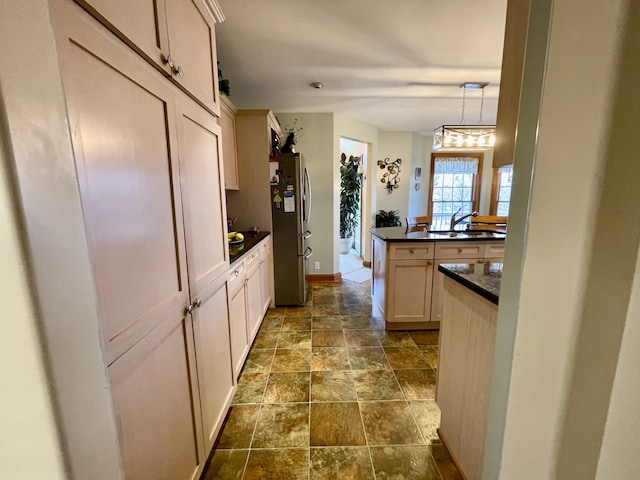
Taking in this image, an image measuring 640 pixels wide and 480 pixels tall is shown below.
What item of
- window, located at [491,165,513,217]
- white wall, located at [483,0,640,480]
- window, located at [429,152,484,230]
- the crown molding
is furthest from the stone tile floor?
window, located at [491,165,513,217]

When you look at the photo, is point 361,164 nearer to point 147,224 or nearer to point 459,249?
point 459,249

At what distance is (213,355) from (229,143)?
196 cm

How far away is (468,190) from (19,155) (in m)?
6.30

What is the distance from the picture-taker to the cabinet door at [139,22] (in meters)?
0.66

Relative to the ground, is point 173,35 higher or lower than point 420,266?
higher

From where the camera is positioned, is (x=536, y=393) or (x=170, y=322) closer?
(x=536, y=393)

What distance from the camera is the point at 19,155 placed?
34cm

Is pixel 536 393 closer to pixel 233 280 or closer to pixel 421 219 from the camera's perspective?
pixel 233 280

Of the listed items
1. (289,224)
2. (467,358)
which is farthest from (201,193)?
(289,224)

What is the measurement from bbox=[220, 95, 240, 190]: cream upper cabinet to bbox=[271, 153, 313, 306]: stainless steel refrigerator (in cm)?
41

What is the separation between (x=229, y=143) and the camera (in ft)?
8.28

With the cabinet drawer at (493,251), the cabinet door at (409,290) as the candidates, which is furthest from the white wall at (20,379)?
the cabinet drawer at (493,251)

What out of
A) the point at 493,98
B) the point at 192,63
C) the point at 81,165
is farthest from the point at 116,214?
the point at 493,98

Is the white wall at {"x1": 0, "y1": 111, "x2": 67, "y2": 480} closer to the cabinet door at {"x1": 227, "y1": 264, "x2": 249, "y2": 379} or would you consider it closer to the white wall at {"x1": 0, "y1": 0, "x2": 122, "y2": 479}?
the white wall at {"x1": 0, "y1": 0, "x2": 122, "y2": 479}
